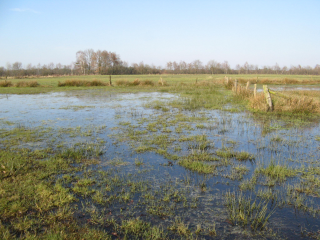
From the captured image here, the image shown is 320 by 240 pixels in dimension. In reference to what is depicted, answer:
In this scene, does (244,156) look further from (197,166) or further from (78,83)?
(78,83)

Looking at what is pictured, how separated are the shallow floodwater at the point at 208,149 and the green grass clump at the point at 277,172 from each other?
166 millimetres

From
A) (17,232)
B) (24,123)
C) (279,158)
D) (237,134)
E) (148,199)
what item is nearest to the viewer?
(17,232)

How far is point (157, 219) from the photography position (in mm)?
3621

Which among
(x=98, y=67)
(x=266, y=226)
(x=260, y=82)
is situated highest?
(x=98, y=67)

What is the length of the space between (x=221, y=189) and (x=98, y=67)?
253ft

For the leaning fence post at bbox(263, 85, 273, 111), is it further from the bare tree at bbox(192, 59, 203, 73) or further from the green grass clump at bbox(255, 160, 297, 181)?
the bare tree at bbox(192, 59, 203, 73)

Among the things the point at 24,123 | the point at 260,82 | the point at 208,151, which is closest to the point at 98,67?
the point at 260,82

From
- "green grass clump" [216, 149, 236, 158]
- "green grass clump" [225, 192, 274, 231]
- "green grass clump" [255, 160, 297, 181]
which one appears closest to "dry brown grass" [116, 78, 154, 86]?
"green grass clump" [216, 149, 236, 158]

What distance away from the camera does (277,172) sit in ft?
16.8

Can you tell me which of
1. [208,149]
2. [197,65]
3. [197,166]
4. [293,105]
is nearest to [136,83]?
[293,105]

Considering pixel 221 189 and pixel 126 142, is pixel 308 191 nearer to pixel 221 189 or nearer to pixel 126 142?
pixel 221 189

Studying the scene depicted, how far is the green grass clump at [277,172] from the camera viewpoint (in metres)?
5.05

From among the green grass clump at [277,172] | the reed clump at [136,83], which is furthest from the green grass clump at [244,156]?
the reed clump at [136,83]

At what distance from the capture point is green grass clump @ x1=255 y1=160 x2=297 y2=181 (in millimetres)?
5051
